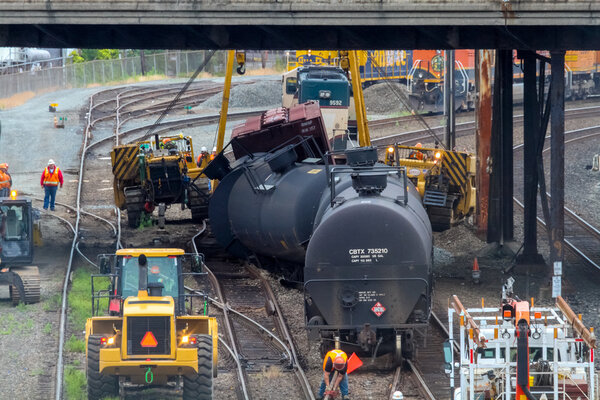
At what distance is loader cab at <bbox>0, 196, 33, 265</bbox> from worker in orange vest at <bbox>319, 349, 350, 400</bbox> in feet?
32.8

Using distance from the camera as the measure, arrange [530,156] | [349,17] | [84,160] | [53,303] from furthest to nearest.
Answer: [84,160], [530,156], [349,17], [53,303]

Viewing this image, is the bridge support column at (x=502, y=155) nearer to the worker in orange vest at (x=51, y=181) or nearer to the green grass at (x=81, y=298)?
the green grass at (x=81, y=298)

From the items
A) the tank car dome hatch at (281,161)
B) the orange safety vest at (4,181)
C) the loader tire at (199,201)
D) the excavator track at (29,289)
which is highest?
the tank car dome hatch at (281,161)

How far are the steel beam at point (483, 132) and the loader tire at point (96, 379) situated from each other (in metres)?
15.8

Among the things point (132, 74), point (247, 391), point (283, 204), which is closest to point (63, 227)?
point (283, 204)

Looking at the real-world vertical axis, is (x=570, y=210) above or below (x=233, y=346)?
above

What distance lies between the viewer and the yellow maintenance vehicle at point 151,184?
99.7 ft

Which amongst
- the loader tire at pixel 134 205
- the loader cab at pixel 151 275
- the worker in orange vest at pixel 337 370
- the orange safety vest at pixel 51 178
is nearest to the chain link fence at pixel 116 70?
the orange safety vest at pixel 51 178

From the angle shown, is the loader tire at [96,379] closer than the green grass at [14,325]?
Yes

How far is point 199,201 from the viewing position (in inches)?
1213

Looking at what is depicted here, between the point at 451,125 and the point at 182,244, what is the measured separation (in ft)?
33.9

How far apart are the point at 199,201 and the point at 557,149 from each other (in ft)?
36.2

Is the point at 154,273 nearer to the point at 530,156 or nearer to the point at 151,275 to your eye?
the point at 151,275

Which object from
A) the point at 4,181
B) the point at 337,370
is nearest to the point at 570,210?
the point at 4,181
